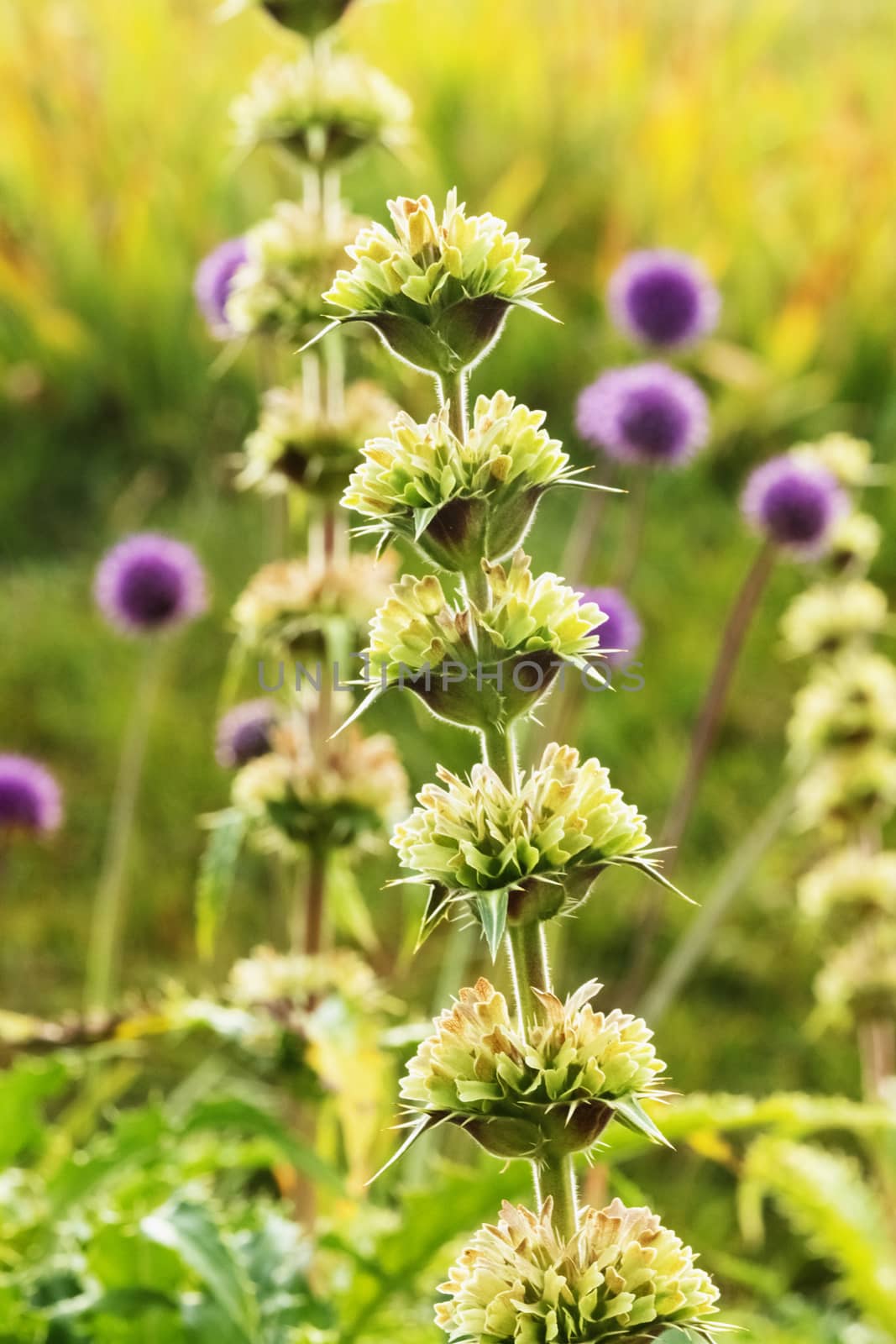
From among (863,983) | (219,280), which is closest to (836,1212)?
(863,983)

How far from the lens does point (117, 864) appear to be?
196cm

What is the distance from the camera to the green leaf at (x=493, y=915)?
2.27 feet

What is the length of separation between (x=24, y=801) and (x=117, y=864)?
0.48 feet

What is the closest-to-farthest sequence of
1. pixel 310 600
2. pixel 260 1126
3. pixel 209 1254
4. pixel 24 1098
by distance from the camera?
pixel 209 1254, pixel 260 1126, pixel 24 1098, pixel 310 600

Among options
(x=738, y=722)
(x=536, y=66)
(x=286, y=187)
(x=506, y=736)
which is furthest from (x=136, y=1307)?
(x=536, y=66)

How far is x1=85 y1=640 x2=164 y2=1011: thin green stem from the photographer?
6.42ft

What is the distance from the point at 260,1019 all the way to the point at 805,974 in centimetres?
139

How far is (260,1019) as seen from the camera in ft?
4.79

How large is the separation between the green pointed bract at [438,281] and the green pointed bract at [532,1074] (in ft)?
1.08

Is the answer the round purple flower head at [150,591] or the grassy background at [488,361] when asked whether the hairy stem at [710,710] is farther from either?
the round purple flower head at [150,591]

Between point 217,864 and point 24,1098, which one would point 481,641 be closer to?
point 217,864

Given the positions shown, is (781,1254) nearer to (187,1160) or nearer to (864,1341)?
(864,1341)

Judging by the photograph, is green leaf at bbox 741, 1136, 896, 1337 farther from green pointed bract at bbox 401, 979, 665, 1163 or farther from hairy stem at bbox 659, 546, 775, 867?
green pointed bract at bbox 401, 979, 665, 1163

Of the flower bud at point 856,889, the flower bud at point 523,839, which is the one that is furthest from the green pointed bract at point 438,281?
the flower bud at point 856,889
